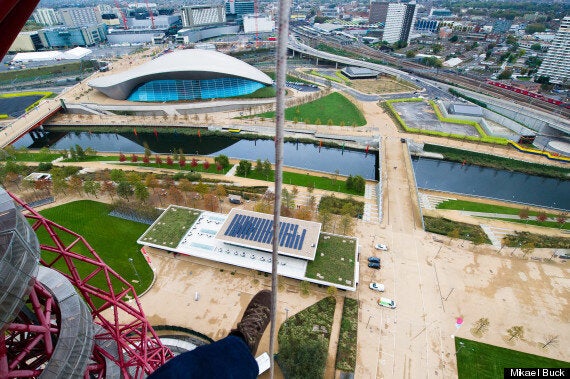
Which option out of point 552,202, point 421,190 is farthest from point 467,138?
point 421,190

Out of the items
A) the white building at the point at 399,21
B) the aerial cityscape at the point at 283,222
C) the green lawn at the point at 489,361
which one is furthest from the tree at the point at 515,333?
the white building at the point at 399,21

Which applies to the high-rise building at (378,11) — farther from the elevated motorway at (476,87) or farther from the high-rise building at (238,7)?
the elevated motorway at (476,87)

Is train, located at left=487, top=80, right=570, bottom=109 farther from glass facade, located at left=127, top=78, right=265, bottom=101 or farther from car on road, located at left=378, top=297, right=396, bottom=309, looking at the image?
car on road, located at left=378, top=297, right=396, bottom=309

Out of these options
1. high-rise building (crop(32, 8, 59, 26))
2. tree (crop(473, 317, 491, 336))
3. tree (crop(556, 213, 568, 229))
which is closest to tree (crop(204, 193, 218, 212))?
tree (crop(473, 317, 491, 336))

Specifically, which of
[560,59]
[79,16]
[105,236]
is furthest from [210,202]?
[79,16]

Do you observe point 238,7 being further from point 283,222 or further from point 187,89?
point 283,222
